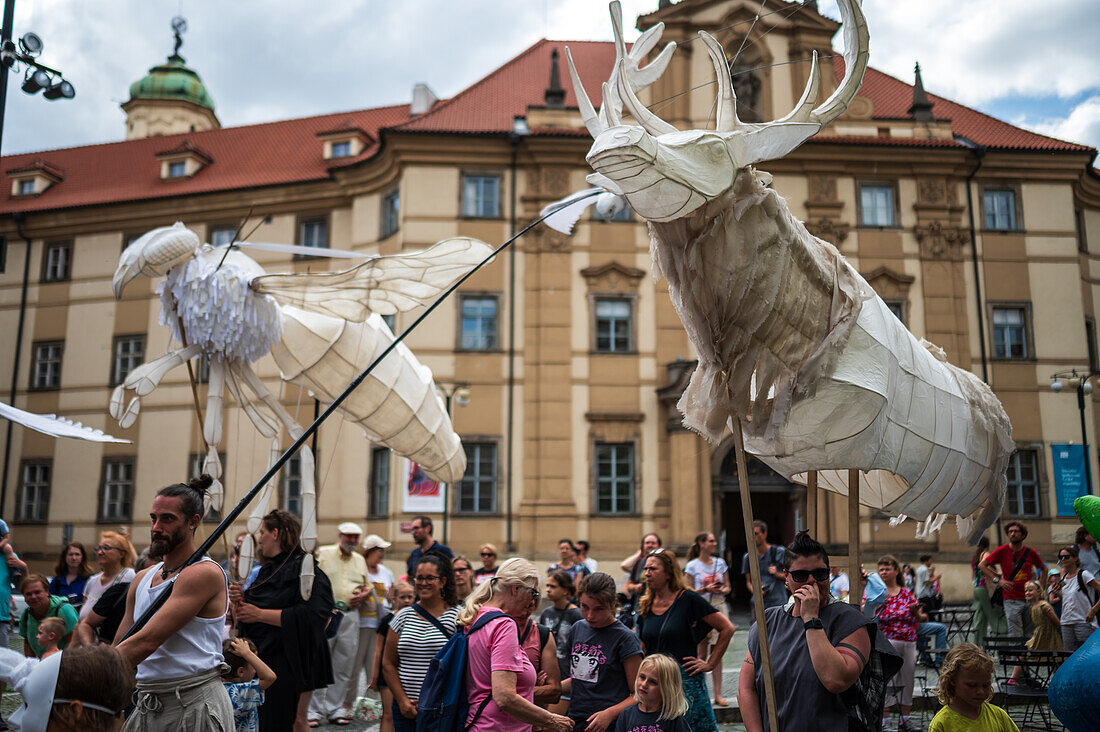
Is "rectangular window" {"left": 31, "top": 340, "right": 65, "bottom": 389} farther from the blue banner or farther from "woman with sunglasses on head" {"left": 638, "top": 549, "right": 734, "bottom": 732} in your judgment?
"woman with sunglasses on head" {"left": 638, "top": 549, "right": 734, "bottom": 732}

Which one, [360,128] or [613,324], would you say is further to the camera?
[360,128]

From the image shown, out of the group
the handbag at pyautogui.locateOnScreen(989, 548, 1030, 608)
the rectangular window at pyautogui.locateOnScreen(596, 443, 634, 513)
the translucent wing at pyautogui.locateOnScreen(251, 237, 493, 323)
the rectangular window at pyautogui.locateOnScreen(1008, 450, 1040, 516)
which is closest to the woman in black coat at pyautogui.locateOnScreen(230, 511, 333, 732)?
the translucent wing at pyautogui.locateOnScreen(251, 237, 493, 323)

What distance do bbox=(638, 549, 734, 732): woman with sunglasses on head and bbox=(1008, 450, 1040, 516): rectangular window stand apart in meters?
20.7

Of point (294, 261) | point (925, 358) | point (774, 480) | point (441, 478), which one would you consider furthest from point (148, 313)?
point (925, 358)

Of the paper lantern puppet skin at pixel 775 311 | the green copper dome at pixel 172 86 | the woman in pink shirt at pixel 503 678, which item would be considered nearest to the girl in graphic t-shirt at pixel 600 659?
the woman in pink shirt at pixel 503 678

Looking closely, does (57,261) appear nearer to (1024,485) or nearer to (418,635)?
(1024,485)

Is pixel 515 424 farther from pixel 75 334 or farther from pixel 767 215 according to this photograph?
pixel 767 215

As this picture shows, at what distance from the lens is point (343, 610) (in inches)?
392

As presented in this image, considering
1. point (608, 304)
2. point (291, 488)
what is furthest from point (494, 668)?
point (291, 488)

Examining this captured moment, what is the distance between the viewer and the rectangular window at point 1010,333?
83.5ft

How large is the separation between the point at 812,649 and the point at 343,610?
670cm

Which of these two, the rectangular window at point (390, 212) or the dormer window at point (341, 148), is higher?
the dormer window at point (341, 148)

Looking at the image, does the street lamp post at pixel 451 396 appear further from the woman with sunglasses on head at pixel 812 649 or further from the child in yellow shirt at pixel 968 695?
the woman with sunglasses on head at pixel 812 649

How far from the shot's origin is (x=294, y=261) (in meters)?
27.5
